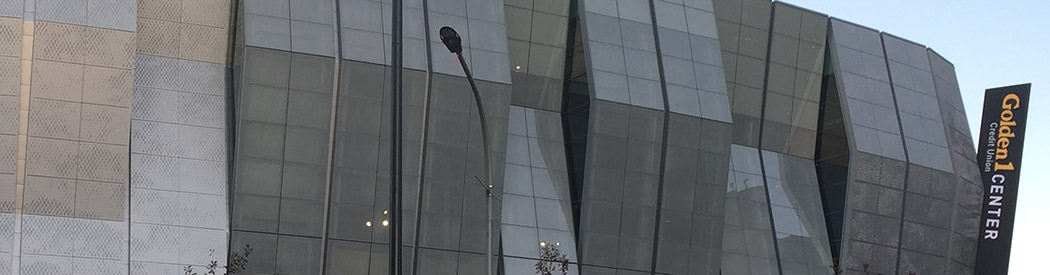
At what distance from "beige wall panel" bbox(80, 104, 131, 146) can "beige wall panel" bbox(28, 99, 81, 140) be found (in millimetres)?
182

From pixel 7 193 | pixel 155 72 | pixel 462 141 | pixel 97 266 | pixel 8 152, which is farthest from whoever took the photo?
pixel 462 141

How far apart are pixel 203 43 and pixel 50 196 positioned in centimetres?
611

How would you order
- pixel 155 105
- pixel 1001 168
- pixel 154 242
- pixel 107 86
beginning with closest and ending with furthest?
pixel 154 242, pixel 107 86, pixel 155 105, pixel 1001 168

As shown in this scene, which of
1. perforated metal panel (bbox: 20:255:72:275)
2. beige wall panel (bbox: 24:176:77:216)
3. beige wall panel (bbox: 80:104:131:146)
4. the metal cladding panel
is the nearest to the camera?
perforated metal panel (bbox: 20:255:72:275)

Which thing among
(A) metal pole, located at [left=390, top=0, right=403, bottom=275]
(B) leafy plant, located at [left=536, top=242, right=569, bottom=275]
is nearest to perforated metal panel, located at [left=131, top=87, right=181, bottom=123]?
(A) metal pole, located at [left=390, top=0, right=403, bottom=275]

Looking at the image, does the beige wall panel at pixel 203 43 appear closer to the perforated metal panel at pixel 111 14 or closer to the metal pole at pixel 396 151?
the perforated metal panel at pixel 111 14

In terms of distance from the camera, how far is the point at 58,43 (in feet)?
113

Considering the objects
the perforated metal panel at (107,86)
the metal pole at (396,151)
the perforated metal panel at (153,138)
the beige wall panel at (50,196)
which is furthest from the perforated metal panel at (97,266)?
the metal pole at (396,151)

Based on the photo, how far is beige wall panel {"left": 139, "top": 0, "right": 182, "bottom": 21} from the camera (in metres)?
36.9

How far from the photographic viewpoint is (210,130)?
36781mm

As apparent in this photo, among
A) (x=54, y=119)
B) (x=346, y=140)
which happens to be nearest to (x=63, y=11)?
(x=54, y=119)

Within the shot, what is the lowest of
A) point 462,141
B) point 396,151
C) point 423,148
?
point 396,151

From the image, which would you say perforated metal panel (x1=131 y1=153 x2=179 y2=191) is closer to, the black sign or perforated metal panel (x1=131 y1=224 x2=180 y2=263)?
perforated metal panel (x1=131 y1=224 x2=180 y2=263)

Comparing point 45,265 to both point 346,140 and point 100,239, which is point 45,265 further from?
point 346,140
